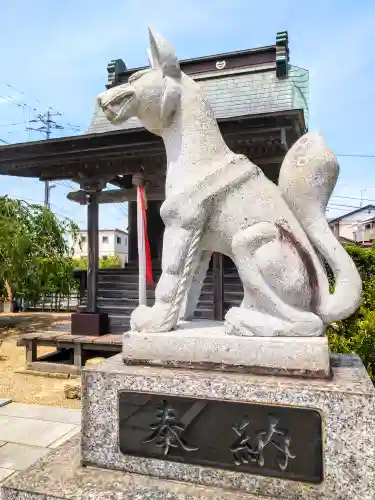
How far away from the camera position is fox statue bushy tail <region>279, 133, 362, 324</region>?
1851mm

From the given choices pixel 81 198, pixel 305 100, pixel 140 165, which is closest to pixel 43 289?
pixel 81 198

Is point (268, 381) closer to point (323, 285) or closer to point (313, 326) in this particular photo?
point (313, 326)

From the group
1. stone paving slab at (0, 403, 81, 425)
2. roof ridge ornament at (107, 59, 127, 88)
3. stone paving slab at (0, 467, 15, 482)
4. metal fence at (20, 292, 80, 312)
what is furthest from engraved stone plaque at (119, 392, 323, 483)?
metal fence at (20, 292, 80, 312)

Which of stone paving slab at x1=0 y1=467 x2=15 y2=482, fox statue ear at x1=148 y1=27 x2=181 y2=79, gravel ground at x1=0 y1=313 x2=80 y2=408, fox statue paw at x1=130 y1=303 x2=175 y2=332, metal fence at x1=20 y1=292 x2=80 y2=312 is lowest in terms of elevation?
gravel ground at x1=0 y1=313 x2=80 y2=408

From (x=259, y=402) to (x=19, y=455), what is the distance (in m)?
2.19

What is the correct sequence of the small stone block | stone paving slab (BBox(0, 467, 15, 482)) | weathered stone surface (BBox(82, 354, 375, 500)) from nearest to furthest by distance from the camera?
weathered stone surface (BBox(82, 354, 375, 500)) → stone paving slab (BBox(0, 467, 15, 482)) → the small stone block

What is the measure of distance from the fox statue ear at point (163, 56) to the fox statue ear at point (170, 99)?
0.04 m

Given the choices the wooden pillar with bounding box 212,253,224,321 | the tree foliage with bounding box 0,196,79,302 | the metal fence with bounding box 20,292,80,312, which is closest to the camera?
the wooden pillar with bounding box 212,253,224,321

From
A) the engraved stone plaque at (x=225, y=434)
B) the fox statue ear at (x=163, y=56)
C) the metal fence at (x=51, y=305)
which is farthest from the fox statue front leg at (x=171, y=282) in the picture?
the metal fence at (x=51, y=305)

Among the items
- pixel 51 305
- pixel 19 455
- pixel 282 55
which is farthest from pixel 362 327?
pixel 51 305

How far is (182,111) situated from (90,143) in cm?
428

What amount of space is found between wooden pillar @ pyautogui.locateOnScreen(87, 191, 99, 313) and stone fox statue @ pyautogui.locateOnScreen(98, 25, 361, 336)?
471 centimetres

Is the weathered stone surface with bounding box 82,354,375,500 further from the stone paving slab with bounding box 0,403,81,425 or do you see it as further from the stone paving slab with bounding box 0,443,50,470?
the stone paving slab with bounding box 0,403,81,425

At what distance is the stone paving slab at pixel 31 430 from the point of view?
10.7 feet
